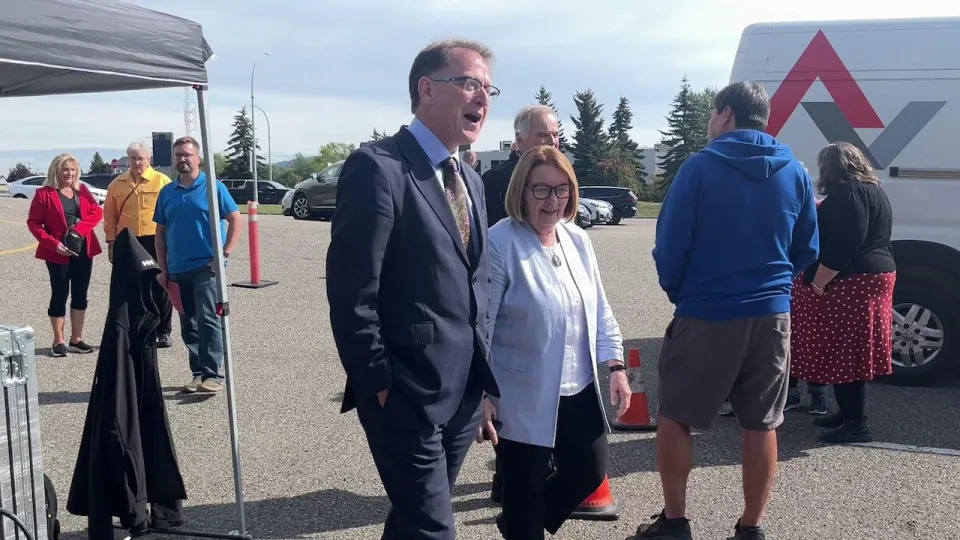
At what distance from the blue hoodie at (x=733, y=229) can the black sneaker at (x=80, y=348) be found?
605 cm

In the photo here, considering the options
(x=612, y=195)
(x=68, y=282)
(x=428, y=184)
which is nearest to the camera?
(x=428, y=184)

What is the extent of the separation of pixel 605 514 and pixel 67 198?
19.6 ft

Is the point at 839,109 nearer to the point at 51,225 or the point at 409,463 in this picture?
the point at 409,463

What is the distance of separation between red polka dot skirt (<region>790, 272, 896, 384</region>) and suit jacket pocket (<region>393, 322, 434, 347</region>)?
354 centimetres

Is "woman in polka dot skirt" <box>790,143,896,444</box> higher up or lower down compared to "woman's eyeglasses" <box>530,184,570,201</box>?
lower down

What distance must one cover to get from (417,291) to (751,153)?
6.00ft

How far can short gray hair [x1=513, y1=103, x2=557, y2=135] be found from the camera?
432cm

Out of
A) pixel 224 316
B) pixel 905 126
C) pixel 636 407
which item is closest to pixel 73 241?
pixel 224 316

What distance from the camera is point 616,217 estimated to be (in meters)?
31.2

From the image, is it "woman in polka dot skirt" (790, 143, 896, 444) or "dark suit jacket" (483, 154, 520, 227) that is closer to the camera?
"dark suit jacket" (483, 154, 520, 227)

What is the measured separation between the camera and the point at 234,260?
1472 centimetres

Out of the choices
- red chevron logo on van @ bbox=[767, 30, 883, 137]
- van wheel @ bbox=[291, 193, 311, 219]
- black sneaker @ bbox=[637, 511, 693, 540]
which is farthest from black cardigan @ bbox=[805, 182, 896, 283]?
van wheel @ bbox=[291, 193, 311, 219]

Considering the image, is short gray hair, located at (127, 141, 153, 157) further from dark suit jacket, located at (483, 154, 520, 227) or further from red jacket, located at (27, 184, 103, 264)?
dark suit jacket, located at (483, 154, 520, 227)

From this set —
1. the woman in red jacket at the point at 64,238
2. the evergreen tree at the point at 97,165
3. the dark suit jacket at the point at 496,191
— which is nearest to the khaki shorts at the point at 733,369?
the dark suit jacket at the point at 496,191
